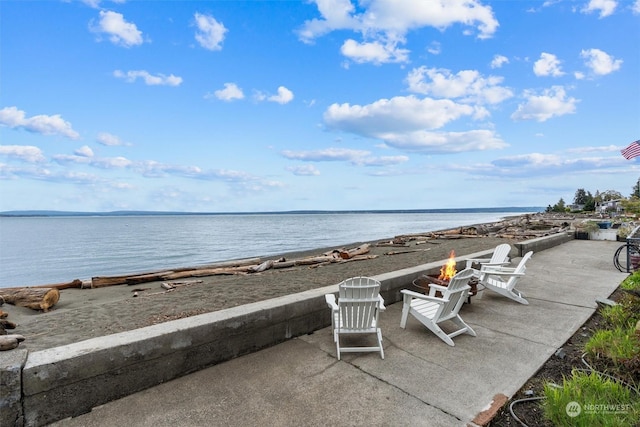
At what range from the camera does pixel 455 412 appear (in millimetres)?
2838

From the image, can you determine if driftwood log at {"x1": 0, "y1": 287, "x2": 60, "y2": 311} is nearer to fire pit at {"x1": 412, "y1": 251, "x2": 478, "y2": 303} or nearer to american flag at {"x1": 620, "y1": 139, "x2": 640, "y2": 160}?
fire pit at {"x1": 412, "y1": 251, "x2": 478, "y2": 303}

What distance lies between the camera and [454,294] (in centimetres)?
441

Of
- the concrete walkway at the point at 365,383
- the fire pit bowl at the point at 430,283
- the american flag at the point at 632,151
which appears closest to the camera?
the concrete walkway at the point at 365,383

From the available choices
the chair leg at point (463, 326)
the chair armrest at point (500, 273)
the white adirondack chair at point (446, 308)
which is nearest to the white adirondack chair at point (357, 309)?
the white adirondack chair at point (446, 308)

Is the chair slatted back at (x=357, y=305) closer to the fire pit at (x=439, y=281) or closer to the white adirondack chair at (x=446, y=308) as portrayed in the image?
the white adirondack chair at (x=446, y=308)

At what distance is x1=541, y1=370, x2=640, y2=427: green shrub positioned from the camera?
Result: 8.16 ft

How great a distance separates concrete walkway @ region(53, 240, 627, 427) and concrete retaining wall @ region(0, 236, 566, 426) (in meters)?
0.11

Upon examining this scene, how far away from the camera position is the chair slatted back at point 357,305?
158 inches

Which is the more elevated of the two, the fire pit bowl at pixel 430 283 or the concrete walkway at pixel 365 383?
the fire pit bowl at pixel 430 283

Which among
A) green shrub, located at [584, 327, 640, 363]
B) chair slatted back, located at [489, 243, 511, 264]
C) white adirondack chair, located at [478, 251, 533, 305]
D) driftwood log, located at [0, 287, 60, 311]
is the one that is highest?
chair slatted back, located at [489, 243, 511, 264]

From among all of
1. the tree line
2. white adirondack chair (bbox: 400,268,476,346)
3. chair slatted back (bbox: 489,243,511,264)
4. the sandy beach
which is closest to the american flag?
the tree line

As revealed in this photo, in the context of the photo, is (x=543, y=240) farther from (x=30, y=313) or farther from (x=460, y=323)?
(x=30, y=313)

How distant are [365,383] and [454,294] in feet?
5.88

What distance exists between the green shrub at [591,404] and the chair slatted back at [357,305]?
179 centimetres
